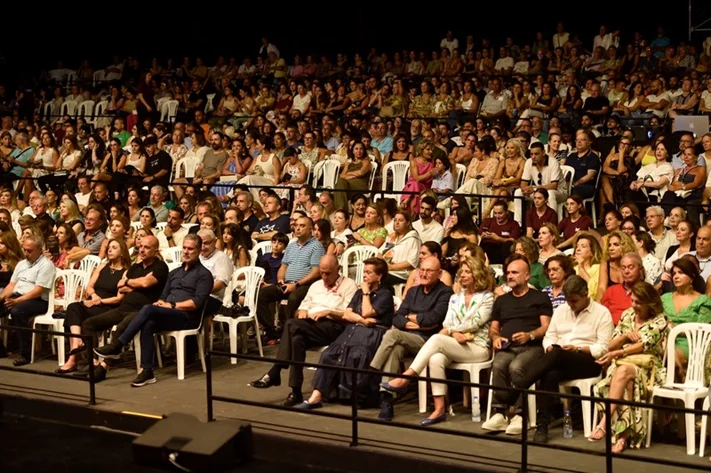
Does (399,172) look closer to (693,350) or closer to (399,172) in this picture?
(399,172)

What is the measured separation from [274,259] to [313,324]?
2.09 metres

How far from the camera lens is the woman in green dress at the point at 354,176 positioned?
12.7 meters

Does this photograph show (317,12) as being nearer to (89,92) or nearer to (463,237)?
(89,92)

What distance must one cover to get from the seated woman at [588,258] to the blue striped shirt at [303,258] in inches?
89.9

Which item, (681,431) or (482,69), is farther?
(482,69)

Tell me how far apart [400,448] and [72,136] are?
9.69 m

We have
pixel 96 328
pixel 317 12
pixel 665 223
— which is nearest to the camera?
pixel 96 328

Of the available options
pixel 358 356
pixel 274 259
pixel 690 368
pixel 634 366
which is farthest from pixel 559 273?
pixel 274 259

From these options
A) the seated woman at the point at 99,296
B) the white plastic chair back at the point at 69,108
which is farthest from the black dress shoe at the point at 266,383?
the white plastic chair back at the point at 69,108

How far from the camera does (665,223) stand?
10.3 meters

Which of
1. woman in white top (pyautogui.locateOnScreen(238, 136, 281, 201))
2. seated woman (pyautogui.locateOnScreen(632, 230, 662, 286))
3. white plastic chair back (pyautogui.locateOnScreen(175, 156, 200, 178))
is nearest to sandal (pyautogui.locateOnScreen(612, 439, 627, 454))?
seated woman (pyautogui.locateOnScreen(632, 230, 662, 286))

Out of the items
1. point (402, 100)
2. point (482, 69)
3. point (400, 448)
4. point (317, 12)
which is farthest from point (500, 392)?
point (317, 12)

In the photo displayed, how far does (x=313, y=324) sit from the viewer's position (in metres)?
8.35

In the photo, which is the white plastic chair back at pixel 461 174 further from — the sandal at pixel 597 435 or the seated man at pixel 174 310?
the sandal at pixel 597 435
